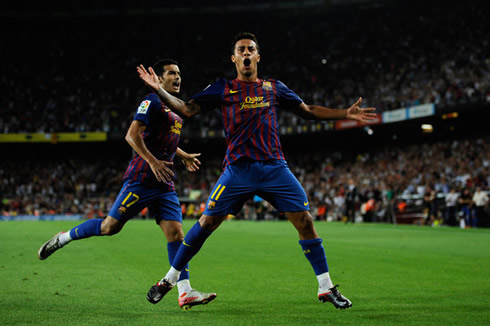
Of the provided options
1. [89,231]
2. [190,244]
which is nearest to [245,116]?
[190,244]

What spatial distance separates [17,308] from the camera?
5.38m

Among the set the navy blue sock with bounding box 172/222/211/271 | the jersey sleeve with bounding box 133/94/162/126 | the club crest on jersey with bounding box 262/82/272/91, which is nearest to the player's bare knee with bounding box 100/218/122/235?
the navy blue sock with bounding box 172/222/211/271

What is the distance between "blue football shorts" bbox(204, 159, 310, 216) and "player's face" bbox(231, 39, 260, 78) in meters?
0.94

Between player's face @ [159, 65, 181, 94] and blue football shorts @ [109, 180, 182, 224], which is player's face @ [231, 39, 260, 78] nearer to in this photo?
player's face @ [159, 65, 181, 94]

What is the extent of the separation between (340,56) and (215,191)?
4141 cm

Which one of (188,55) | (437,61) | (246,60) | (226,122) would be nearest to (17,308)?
(226,122)

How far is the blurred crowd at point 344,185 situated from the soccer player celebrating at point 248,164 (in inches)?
746

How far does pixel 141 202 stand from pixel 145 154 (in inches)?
26.4

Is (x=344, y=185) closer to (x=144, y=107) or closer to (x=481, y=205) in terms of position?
(x=481, y=205)

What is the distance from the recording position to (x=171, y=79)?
6191 mm

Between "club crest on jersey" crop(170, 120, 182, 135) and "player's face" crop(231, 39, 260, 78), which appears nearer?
"player's face" crop(231, 39, 260, 78)

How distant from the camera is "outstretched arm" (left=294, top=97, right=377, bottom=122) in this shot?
5621mm

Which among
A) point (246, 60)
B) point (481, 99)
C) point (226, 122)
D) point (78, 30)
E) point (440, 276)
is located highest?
point (78, 30)

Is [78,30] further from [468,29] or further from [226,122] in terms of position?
[226,122]
